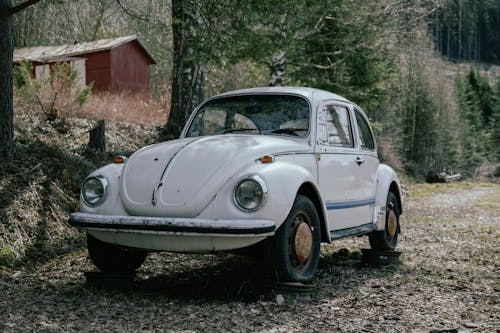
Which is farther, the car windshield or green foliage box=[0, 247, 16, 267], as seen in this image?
green foliage box=[0, 247, 16, 267]

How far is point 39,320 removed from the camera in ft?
15.2

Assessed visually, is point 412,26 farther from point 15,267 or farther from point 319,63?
point 15,267

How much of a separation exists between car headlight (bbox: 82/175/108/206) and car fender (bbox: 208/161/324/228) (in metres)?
1.10

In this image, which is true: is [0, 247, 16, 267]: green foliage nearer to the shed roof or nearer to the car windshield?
the car windshield

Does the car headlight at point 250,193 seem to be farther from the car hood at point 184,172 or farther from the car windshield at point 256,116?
the car windshield at point 256,116

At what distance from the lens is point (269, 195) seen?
5.02 metres

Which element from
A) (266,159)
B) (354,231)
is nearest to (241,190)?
(266,159)

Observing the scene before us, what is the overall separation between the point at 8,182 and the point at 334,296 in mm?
4570

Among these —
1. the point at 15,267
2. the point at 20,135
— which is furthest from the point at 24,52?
the point at 15,267

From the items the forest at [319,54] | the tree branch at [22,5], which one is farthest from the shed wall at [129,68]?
the tree branch at [22,5]

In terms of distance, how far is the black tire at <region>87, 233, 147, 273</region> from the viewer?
5758mm

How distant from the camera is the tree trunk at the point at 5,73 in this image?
813 cm

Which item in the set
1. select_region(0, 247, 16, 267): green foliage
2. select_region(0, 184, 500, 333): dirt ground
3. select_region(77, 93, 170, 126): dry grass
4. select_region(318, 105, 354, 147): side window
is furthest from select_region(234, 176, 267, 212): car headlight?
select_region(77, 93, 170, 126): dry grass

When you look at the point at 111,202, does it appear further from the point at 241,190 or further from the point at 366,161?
the point at 366,161
